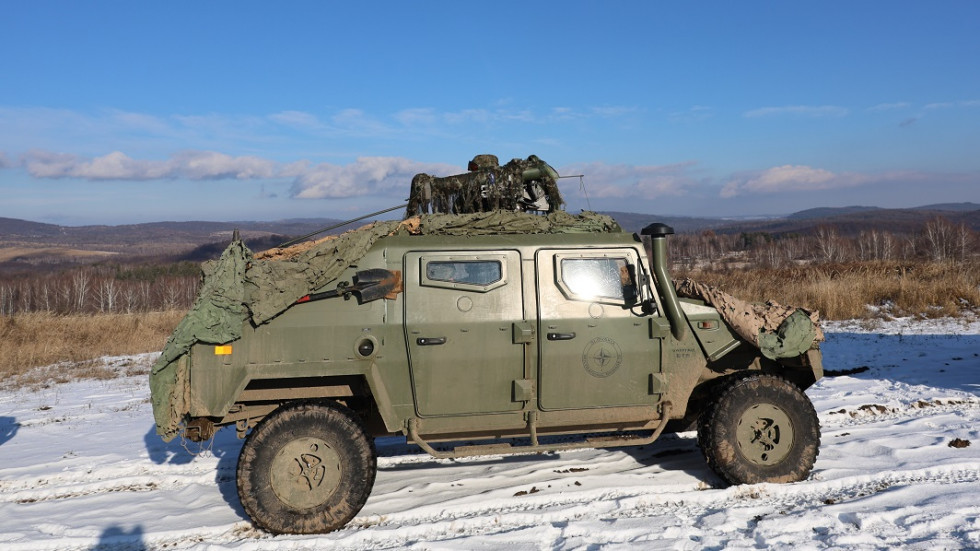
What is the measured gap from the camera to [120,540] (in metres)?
4.64

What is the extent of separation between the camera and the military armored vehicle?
4.74 meters

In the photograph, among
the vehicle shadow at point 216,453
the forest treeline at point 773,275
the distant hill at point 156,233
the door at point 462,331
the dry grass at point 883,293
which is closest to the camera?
the door at point 462,331

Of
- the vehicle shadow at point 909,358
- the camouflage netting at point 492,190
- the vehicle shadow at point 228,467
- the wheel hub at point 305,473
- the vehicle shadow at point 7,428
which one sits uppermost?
the camouflage netting at point 492,190

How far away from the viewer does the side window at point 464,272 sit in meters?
5.05

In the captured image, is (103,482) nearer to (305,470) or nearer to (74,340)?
(305,470)

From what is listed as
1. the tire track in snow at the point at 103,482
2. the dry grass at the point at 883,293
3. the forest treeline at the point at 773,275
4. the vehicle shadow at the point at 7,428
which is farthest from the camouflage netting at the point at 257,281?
the forest treeline at the point at 773,275

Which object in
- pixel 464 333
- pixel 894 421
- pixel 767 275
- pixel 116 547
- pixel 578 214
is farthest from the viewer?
pixel 767 275

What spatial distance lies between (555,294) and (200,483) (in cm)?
360

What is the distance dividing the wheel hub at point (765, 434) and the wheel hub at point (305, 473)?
322 centimetres

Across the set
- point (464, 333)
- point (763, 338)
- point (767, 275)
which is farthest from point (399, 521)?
point (767, 275)

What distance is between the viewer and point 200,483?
19.0ft

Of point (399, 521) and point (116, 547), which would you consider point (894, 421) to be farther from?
point (116, 547)

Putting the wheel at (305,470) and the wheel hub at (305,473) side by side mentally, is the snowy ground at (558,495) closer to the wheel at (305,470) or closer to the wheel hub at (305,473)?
the wheel at (305,470)

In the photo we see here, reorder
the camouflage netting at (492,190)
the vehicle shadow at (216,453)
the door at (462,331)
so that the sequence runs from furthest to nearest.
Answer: the camouflage netting at (492,190) → the vehicle shadow at (216,453) → the door at (462,331)
